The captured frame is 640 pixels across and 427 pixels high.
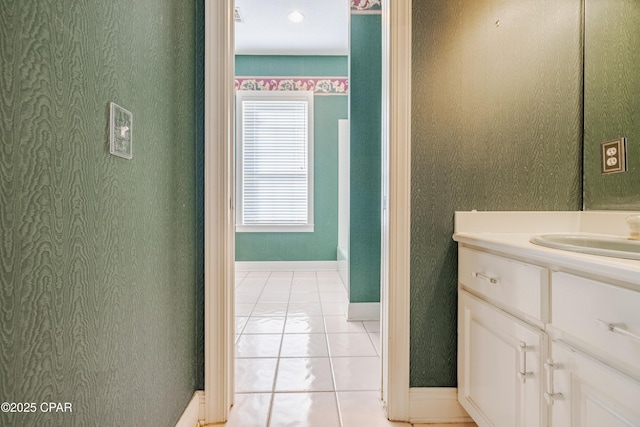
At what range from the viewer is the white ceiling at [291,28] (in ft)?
10.8

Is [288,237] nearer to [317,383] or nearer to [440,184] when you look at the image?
[317,383]

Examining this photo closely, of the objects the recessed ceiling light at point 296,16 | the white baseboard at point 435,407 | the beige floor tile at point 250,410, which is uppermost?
the recessed ceiling light at point 296,16

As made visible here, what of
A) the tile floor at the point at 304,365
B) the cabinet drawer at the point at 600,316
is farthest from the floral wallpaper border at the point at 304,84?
the cabinet drawer at the point at 600,316

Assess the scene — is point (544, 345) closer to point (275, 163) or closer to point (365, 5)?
point (365, 5)

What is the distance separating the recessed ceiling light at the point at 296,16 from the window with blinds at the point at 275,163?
93 cm

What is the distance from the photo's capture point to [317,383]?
1.61 m

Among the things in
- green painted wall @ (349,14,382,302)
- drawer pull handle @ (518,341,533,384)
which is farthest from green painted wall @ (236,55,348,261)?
drawer pull handle @ (518,341,533,384)

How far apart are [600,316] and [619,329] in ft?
0.17

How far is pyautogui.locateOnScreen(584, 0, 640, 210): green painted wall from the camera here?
1.20 metres

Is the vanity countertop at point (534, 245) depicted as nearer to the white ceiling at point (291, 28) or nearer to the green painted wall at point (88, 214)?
the green painted wall at point (88, 214)

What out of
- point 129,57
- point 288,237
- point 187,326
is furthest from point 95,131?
point 288,237

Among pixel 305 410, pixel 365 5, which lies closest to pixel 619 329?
pixel 305 410

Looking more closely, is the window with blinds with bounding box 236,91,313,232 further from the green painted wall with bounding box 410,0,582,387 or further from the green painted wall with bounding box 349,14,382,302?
the green painted wall with bounding box 410,0,582,387

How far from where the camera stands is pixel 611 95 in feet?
4.17
